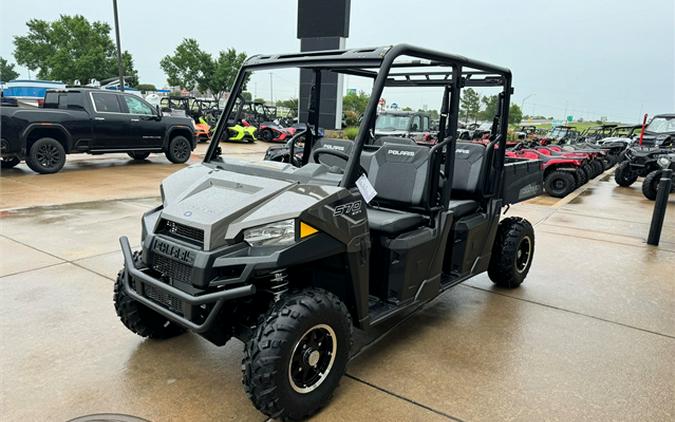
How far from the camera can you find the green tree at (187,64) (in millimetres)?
41250

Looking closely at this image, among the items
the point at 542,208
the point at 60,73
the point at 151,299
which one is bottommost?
the point at 542,208

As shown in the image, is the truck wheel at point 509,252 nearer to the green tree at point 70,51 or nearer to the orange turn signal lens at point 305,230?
the orange turn signal lens at point 305,230

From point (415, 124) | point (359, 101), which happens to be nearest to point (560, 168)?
point (415, 124)

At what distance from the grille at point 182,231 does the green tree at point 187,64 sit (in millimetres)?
42131

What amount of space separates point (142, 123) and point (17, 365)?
9.61 m

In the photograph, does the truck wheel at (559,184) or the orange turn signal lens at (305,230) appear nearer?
the orange turn signal lens at (305,230)

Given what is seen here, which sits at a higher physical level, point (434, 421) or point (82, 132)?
point (82, 132)

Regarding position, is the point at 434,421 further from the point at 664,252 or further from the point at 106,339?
the point at 664,252

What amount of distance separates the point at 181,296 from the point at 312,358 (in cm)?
72

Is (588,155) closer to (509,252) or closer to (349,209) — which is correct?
(509,252)

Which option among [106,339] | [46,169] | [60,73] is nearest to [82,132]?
[46,169]


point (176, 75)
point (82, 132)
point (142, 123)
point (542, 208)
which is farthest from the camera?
point (176, 75)

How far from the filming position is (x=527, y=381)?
287 cm

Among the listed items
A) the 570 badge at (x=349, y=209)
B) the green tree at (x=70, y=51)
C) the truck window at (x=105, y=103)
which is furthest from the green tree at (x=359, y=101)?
the green tree at (x=70, y=51)
